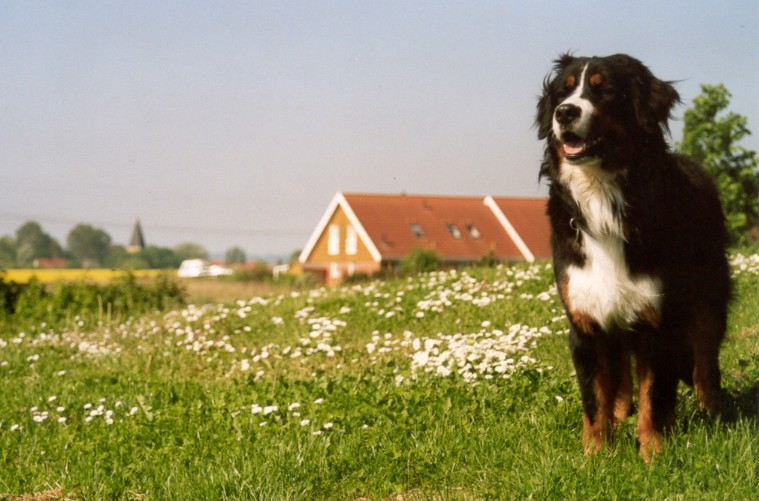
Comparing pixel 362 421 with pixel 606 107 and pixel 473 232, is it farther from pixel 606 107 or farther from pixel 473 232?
pixel 473 232

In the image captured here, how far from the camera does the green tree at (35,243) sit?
60.5 metres

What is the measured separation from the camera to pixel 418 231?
3681 cm

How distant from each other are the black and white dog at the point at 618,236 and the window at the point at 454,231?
1287 inches

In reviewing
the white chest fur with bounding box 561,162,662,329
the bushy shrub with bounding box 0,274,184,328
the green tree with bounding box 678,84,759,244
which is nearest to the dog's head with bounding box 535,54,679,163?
the white chest fur with bounding box 561,162,662,329

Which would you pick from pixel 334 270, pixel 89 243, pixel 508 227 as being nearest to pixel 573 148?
pixel 508 227

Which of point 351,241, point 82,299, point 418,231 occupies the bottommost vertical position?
point 82,299

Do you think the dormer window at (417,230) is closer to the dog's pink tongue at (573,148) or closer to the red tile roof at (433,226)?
the red tile roof at (433,226)

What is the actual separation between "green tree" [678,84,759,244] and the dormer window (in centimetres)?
1588

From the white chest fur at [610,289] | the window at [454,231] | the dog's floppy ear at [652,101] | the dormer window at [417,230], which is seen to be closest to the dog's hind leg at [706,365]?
the white chest fur at [610,289]

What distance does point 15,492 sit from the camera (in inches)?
187

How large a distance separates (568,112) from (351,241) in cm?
3392

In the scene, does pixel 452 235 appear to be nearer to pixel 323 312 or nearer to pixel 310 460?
pixel 323 312

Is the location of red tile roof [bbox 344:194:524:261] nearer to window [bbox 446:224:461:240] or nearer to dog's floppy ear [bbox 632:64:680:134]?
window [bbox 446:224:461:240]

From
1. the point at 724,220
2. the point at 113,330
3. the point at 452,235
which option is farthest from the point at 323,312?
the point at 452,235
